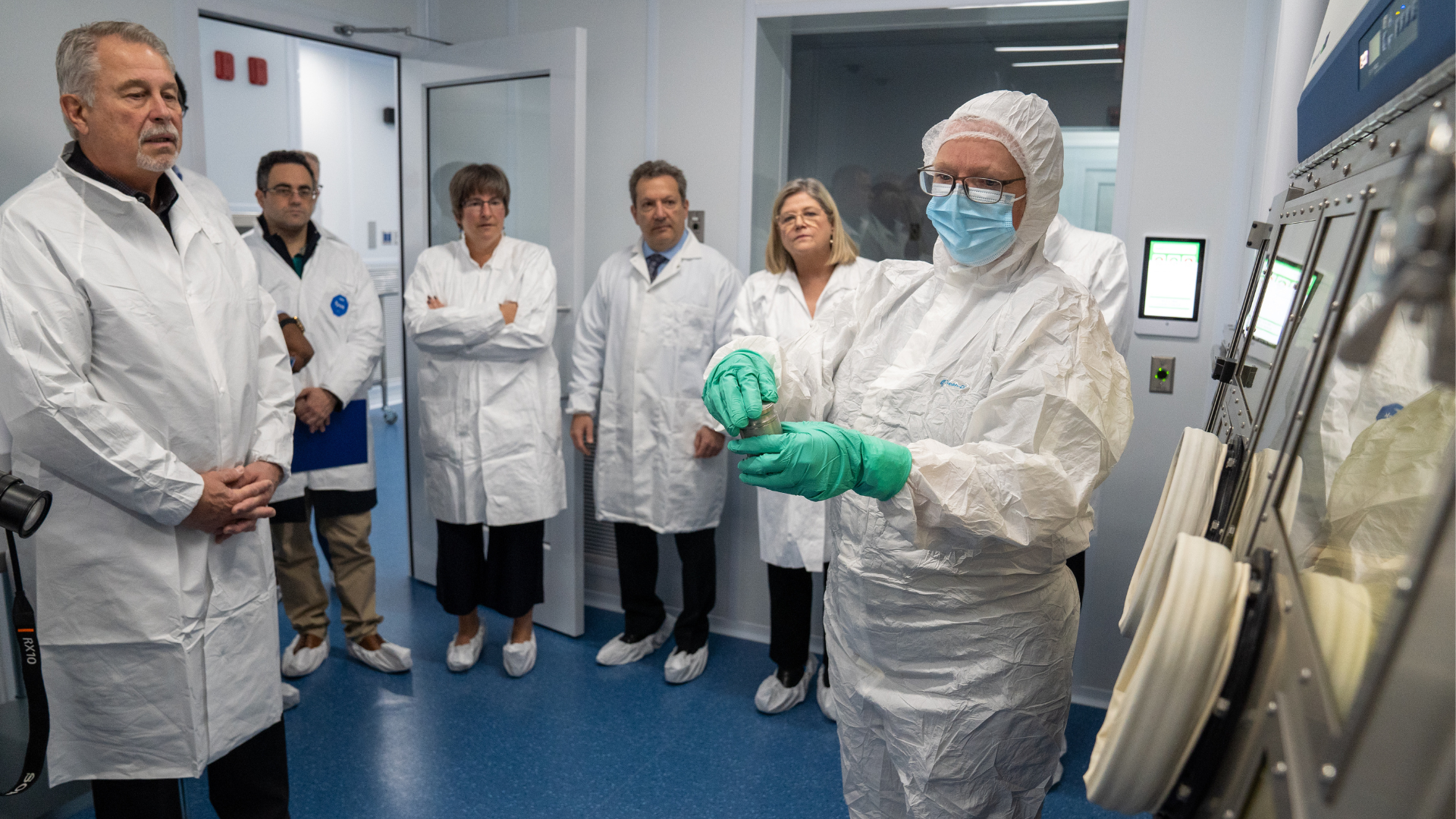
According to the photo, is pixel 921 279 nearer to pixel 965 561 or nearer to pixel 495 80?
pixel 965 561

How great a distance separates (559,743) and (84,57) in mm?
1773

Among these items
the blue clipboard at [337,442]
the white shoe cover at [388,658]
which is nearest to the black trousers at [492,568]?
the white shoe cover at [388,658]

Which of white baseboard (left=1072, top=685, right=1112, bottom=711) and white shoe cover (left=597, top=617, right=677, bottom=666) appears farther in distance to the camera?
white shoe cover (left=597, top=617, right=677, bottom=666)

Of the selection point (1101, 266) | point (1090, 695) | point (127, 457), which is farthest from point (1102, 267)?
point (127, 457)

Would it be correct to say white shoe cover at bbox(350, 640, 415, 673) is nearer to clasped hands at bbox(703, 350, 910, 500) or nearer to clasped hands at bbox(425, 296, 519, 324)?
clasped hands at bbox(425, 296, 519, 324)

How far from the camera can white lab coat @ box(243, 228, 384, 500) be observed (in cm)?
253

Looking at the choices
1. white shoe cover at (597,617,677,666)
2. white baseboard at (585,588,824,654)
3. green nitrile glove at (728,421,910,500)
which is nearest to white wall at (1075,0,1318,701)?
Answer: white baseboard at (585,588,824,654)

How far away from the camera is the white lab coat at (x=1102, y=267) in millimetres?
2121

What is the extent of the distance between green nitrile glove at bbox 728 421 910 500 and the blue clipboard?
183 cm

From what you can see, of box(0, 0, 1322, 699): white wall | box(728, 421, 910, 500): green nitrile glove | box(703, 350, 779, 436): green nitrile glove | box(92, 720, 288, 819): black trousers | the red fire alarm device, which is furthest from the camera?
the red fire alarm device

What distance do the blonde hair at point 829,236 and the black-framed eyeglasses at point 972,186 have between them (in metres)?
1.17

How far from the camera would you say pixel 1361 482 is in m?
0.73

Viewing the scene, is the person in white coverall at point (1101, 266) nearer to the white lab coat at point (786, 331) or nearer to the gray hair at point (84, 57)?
the white lab coat at point (786, 331)

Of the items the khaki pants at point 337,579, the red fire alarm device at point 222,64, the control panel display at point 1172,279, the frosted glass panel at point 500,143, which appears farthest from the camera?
the red fire alarm device at point 222,64
